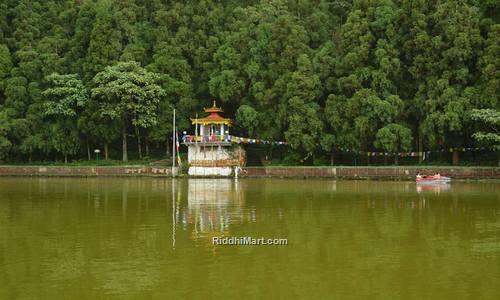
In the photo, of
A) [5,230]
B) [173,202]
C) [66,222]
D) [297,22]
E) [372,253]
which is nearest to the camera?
[372,253]

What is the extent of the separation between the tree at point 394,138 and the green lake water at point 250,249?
527 inches

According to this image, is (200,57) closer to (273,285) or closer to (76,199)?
(76,199)

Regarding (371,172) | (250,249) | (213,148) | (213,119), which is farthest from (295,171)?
(250,249)

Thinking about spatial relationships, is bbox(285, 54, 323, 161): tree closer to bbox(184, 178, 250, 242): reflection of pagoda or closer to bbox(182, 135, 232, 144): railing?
bbox(182, 135, 232, 144): railing

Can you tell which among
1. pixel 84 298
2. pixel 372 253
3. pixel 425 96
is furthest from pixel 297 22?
pixel 84 298

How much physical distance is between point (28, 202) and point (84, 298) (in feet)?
47.3

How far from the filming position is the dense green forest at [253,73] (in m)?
37.7

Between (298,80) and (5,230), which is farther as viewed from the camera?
(298,80)

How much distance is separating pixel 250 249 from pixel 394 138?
25.4 metres

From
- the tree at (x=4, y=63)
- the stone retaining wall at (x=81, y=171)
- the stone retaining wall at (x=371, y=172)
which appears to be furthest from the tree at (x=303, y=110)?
the tree at (x=4, y=63)

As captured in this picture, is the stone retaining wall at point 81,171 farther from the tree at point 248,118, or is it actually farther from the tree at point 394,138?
the tree at point 394,138

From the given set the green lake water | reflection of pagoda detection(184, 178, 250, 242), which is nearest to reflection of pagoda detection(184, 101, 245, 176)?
reflection of pagoda detection(184, 178, 250, 242)

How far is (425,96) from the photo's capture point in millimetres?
38250

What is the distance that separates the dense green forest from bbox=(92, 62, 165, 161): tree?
10cm
